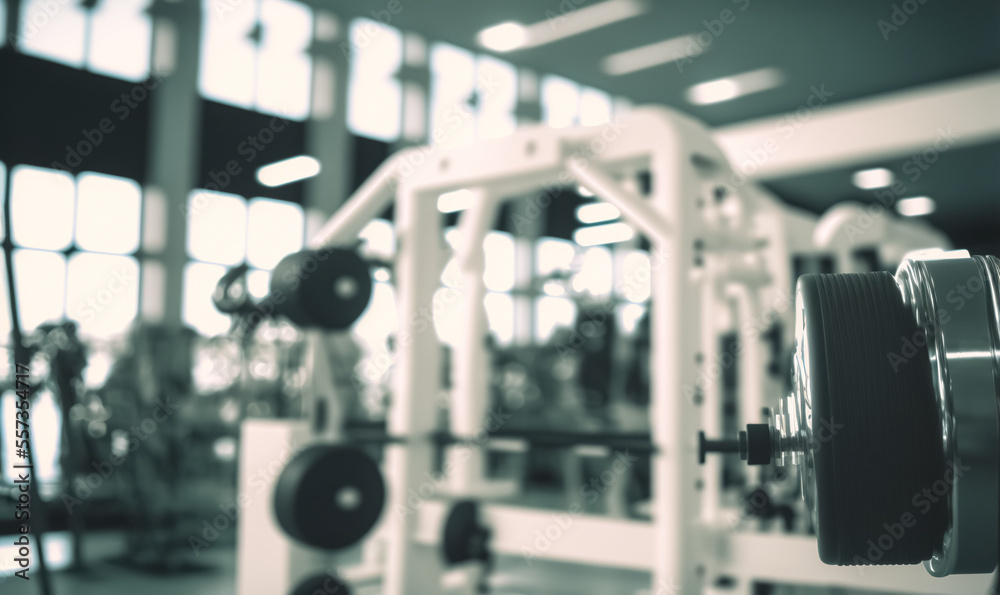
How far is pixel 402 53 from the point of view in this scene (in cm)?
749

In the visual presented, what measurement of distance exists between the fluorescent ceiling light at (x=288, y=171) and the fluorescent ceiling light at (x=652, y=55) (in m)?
2.81

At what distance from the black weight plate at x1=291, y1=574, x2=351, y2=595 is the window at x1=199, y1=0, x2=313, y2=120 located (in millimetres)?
4823

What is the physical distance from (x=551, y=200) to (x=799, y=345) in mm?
8061

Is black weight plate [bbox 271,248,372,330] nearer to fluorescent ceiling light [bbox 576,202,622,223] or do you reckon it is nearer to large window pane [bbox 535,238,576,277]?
→ large window pane [bbox 535,238,576,277]

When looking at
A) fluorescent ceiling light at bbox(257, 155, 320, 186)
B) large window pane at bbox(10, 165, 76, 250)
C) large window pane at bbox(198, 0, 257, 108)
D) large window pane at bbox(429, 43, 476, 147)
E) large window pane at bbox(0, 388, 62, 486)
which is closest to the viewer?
large window pane at bbox(0, 388, 62, 486)

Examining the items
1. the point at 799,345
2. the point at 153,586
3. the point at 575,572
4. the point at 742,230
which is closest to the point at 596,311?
the point at 575,572

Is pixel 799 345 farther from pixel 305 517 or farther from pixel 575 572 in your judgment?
pixel 575 572

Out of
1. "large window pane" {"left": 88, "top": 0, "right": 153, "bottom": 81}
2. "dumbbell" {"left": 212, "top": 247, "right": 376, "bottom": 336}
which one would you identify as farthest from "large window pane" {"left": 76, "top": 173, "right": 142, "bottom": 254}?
"dumbbell" {"left": 212, "top": 247, "right": 376, "bottom": 336}

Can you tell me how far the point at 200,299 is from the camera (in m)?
5.97

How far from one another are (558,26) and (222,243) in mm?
3166

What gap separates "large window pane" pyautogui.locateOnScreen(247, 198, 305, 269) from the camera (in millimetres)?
6207

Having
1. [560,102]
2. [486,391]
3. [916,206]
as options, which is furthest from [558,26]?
[916,206]

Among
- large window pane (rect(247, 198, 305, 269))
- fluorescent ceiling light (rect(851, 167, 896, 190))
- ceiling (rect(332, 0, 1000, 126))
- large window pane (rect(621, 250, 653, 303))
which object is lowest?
large window pane (rect(621, 250, 653, 303))

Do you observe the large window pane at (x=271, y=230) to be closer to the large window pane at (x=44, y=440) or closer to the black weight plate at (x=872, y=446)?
the large window pane at (x=44, y=440)
